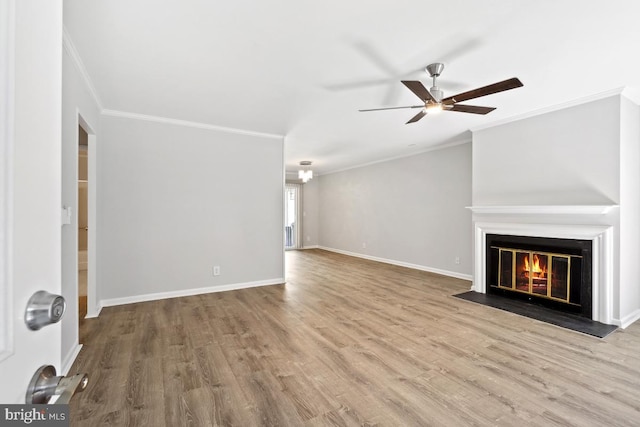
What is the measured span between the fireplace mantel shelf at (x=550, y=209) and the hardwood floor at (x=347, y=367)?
125 cm

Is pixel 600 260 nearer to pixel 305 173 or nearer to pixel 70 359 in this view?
pixel 70 359

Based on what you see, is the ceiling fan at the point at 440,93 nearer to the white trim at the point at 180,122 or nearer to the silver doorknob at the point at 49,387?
the silver doorknob at the point at 49,387

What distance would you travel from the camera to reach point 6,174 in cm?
46

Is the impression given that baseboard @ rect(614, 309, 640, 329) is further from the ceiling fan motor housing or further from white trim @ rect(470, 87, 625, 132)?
the ceiling fan motor housing

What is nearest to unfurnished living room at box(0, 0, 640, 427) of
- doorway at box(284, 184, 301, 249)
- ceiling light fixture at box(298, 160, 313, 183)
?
ceiling light fixture at box(298, 160, 313, 183)

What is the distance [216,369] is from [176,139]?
10.4 ft

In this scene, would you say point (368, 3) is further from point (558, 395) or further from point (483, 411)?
point (558, 395)

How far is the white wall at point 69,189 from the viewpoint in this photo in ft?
7.47

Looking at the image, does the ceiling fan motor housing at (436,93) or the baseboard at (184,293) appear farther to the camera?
the baseboard at (184,293)

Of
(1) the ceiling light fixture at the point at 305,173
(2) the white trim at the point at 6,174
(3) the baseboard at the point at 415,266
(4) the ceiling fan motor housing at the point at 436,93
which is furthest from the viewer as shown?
(1) the ceiling light fixture at the point at 305,173

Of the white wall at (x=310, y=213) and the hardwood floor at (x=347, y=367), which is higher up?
the white wall at (x=310, y=213)

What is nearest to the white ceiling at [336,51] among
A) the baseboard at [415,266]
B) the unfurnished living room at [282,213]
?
the unfurnished living room at [282,213]

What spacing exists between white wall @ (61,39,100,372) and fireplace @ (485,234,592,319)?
15.8 feet

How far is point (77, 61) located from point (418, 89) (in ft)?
9.38
